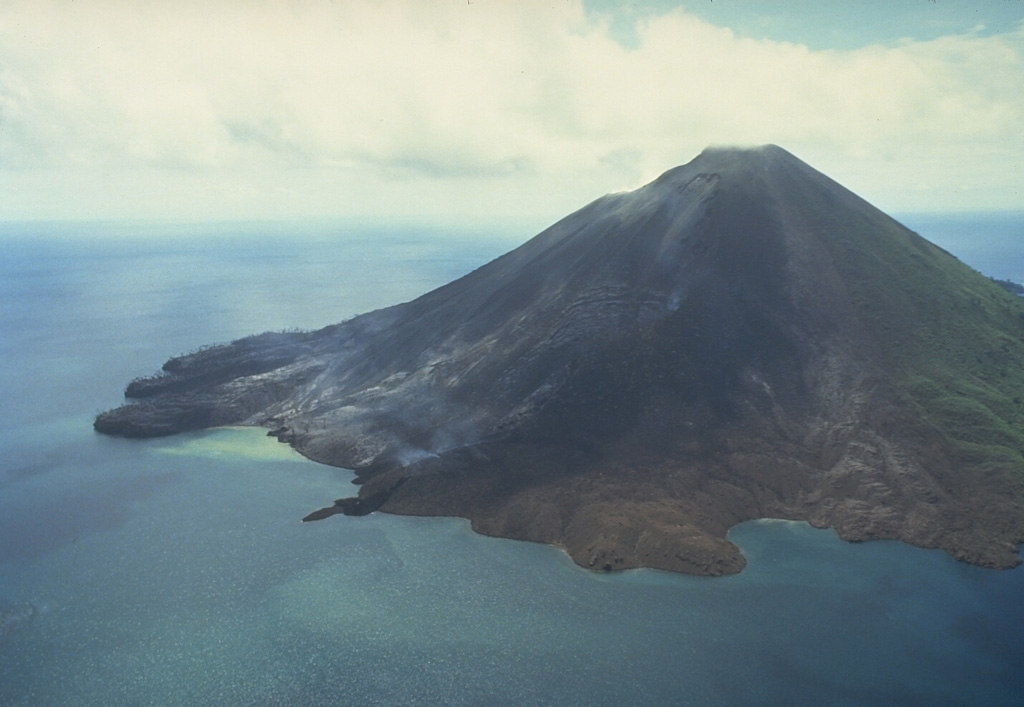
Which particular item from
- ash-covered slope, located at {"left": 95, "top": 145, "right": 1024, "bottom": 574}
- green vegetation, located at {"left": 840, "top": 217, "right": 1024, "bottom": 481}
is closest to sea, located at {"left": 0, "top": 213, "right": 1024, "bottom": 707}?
ash-covered slope, located at {"left": 95, "top": 145, "right": 1024, "bottom": 574}

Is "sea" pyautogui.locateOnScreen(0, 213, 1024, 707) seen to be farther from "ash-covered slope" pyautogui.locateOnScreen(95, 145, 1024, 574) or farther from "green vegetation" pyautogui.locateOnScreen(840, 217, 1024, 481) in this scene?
"green vegetation" pyautogui.locateOnScreen(840, 217, 1024, 481)

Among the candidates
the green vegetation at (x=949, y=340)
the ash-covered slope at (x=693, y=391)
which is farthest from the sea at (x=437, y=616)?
the green vegetation at (x=949, y=340)

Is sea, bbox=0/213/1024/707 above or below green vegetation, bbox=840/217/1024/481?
below

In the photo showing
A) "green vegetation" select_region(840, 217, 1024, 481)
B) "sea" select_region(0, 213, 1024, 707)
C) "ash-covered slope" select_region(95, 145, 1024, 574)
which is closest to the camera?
"sea" select_region(0, 213, 1024, 707)

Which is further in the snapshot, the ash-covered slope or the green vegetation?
the green vegetation

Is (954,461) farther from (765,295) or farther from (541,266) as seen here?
(541,266)

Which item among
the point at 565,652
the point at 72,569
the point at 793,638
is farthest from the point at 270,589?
the point at 793,638

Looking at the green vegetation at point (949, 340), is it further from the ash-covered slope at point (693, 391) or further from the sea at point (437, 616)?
the sea at point (437, 616)

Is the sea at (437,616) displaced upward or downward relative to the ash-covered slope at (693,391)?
downward
